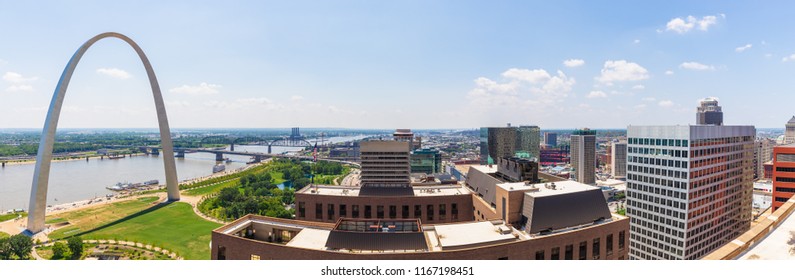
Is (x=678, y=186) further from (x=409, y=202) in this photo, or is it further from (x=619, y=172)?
(x=619, y=172)

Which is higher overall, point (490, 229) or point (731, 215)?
point (490, 229)

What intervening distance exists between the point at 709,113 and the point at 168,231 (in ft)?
230

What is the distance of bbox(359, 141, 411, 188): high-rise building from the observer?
35312 mm

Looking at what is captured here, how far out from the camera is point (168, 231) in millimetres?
32312

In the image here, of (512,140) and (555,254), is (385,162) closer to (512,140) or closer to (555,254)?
(555,254)

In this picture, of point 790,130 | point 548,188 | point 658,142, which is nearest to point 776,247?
point 548,188

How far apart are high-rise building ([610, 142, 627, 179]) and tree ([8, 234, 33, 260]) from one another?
97425 mm

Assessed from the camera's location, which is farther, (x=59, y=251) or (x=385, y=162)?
(x=385, y=162)

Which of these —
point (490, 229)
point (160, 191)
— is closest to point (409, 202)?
point (490, 229)

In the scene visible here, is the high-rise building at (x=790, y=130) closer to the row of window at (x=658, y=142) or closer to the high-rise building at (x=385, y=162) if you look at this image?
the row of window at (x=658, y=142)

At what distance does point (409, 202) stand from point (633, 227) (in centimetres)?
2537

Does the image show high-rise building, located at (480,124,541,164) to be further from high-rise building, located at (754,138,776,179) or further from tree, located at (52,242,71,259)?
tree, located at (52,242,71,259)

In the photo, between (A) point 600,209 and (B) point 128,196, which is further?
(B) point 128,196

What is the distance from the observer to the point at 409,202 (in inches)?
888
